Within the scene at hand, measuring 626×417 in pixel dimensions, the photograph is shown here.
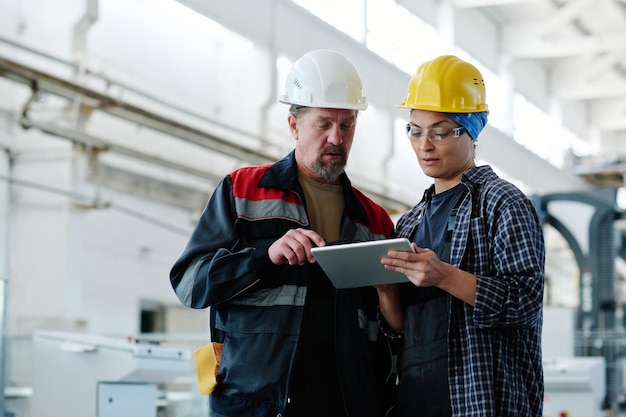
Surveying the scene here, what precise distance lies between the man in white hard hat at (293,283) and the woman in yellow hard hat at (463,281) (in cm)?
13

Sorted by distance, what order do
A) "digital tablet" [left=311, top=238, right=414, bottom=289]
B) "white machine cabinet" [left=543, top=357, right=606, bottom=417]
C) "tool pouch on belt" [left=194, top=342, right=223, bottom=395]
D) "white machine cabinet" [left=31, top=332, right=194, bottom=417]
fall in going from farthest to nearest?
"white machine cabinet" [left=543, top=357, right=606, bottom=417] → "white machine cabinet" [left=31, top=332, right=194, bottom=417] → "tool pouch on belt" [left=194, top=342, right=223, bottom=395] → "digital tablet" [left=311, top=238, right=414, bottom=289]

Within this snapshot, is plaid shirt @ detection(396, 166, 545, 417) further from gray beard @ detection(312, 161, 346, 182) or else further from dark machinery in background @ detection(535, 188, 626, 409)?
dark machinery in background @ detection(535, 188, 626, 409)

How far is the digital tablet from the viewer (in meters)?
2.06

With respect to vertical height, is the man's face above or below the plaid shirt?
above

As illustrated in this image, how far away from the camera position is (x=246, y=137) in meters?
9.87

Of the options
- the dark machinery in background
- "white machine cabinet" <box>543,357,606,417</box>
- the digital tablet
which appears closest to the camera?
the digital tablet

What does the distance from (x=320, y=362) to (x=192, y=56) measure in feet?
25.6

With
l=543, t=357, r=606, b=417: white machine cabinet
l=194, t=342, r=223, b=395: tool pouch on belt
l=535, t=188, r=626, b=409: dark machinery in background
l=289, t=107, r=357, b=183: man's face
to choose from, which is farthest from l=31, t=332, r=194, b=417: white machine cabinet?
l=535, t=188, r=626, b=409: dark machinery in background

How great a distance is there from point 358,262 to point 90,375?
2.98 metres

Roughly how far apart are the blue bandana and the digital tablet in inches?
16.7

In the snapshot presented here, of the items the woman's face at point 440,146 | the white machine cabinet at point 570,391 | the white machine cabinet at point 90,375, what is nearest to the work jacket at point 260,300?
the woman's face at point 440,146

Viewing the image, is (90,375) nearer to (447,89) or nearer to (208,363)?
(208,363)

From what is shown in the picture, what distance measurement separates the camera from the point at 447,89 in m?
2.42

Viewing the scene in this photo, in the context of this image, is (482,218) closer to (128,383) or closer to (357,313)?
(357,313)
